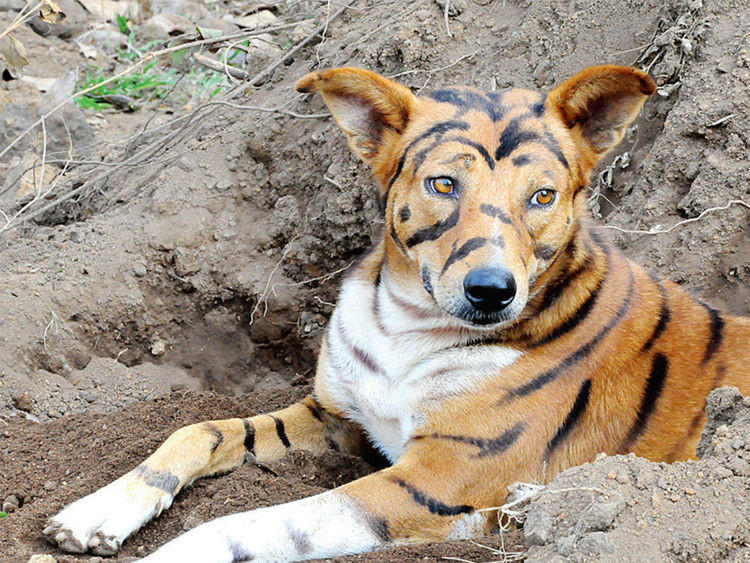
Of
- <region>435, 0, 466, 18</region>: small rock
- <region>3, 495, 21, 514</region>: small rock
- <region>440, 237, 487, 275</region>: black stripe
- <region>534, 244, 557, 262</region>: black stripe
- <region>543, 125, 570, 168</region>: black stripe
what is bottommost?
<region>3, 495, 21, 514</region>: small rock

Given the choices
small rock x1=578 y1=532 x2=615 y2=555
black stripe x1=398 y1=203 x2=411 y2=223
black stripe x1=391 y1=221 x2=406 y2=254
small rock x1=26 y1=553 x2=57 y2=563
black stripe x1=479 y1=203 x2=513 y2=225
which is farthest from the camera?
black stripe x1=391 y1=221 x2=406 y2=254

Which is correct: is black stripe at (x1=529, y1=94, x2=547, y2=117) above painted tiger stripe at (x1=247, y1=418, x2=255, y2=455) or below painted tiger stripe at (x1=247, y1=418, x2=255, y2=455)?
above

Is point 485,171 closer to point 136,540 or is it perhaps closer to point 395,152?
point 395,152

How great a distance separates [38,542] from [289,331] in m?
2.72

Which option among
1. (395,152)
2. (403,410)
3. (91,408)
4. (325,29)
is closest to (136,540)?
(403,410)

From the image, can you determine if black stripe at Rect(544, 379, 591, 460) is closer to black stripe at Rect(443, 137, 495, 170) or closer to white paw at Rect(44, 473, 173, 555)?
black stripe at Rect(443, 137, 495, 170)

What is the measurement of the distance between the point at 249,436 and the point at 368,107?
1747 mm

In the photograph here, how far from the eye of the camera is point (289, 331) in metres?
6.22

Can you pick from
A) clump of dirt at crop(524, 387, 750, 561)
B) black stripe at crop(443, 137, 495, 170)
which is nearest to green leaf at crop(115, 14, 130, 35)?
black stripe at crop(443, 137, 495, 170)

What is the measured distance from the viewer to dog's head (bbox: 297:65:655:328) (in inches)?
142

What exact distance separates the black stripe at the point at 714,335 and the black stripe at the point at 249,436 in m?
2.21

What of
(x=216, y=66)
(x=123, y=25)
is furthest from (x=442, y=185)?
(x=123, y=25)

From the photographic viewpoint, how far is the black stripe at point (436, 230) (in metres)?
3.76

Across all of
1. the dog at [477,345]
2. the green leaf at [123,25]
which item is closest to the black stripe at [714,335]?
the dog at [477,345]
